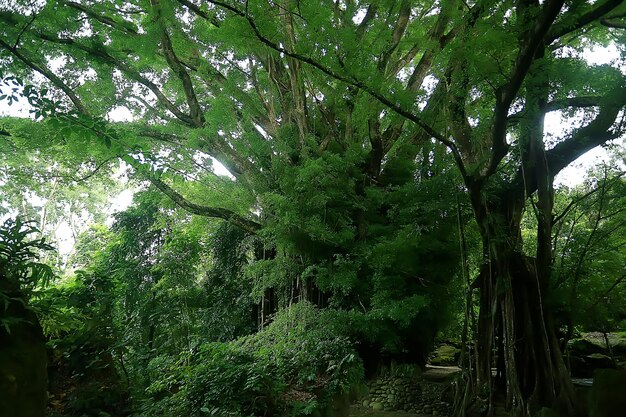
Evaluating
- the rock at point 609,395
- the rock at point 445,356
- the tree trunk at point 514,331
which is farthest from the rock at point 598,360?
the rock at point 609,395

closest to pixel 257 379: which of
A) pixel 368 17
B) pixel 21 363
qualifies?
pixel 21 363

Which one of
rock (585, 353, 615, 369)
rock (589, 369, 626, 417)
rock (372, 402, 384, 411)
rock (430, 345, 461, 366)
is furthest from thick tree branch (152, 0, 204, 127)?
rock (585, 353, 615, 369)

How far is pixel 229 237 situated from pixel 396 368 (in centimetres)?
413

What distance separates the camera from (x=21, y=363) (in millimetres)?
2057

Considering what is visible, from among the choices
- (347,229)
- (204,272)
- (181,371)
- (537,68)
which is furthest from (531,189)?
(204,272)

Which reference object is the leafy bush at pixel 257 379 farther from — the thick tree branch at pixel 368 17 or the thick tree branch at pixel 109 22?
the thick tree branch at pixel 368 17

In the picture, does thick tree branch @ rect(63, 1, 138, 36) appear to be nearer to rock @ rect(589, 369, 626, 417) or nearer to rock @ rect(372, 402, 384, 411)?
rock @ rect(372, 402, 384, 411)

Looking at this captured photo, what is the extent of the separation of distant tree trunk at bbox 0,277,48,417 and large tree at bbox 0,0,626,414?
1.03 m

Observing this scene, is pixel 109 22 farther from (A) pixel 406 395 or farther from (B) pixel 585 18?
(A) pixel 406 395

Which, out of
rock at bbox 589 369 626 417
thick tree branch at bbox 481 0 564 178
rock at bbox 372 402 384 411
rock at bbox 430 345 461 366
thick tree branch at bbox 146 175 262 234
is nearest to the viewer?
thick tree branch at bbox 481 0 564 178

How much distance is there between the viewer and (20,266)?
94.7 inches

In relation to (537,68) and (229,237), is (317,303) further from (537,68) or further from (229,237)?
(537,68)

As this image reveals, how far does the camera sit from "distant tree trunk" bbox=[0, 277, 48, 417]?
195 centimetres

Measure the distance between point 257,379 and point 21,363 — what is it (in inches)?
72.4
